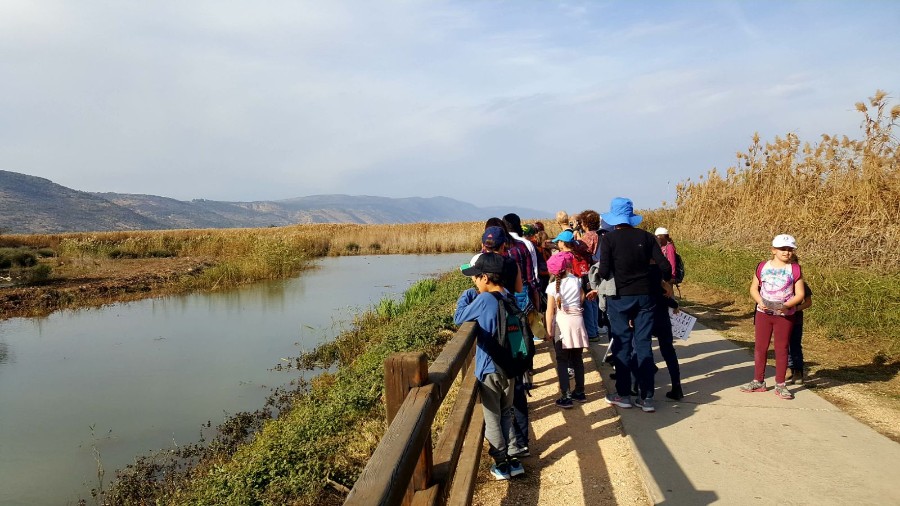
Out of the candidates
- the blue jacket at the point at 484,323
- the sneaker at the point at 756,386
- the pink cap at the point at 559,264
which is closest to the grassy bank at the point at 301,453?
the blue jacket at the point at 484,323

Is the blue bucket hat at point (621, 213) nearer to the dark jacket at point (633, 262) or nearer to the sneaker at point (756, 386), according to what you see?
the dark jacket at point (633, 262)

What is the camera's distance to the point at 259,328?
537 inches

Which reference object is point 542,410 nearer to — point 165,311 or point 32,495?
point 32,495

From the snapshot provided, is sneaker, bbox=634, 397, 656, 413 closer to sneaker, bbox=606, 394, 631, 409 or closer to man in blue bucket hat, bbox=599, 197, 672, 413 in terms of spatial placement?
man in blue bucket hat, bbox=599, 197, 672, 413

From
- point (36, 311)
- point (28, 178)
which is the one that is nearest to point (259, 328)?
point (36, 311)

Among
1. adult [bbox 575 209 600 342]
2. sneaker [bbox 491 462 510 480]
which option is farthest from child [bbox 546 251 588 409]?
sneaker [bbox 491 462 510 480]

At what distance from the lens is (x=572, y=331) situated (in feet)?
17.6

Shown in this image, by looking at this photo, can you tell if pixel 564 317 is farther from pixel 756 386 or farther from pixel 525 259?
pixel 756 386

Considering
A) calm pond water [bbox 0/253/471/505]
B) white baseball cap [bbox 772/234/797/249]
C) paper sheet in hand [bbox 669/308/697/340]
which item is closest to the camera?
white baseball cap [bbox 772/234/797/249]

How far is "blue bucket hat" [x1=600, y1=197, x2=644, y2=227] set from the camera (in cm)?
540

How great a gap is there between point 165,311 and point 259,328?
159 inches

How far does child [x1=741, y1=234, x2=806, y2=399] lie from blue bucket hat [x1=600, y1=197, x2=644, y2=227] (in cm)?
130

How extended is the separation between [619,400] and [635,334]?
2.15 ft

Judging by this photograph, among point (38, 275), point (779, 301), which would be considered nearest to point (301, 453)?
point (779, 301)
